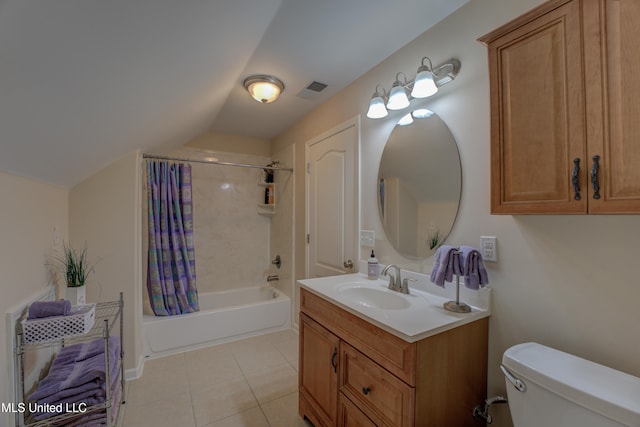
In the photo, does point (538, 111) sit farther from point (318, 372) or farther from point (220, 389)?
point (220, 389)

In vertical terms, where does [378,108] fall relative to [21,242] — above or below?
above

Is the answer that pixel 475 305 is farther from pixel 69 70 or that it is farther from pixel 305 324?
pixel 69 70

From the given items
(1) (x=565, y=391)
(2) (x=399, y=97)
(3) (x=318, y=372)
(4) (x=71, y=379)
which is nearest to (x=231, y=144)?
(2) (x=399, y=97)

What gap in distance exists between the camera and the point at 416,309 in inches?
49.1

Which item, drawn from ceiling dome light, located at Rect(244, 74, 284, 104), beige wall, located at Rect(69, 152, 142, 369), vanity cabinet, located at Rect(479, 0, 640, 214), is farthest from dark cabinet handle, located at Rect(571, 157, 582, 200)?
beige wall, located at Rect(69, 152, 142, 369)

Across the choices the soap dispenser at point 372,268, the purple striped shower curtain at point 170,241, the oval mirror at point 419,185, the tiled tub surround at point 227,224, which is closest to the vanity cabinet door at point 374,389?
the soap dispenser at point 372,268

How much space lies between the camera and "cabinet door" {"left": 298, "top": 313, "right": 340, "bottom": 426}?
1.38m

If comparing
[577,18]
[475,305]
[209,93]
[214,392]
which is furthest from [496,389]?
[209,93]

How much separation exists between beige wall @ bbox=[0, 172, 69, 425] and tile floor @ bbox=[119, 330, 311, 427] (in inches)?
33.2

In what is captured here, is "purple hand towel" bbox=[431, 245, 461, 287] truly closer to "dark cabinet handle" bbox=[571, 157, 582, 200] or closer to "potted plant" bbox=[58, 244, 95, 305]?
"dark cabinet handle" bbox=[571, 157, 582, 200]

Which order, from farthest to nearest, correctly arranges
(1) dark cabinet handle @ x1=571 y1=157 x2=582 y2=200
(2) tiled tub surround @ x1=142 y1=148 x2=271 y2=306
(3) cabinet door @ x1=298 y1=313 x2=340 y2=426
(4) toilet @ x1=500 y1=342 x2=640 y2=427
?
(2) tiled tub surround @ x1=142 y1=148 x2=271 y2=306 → (3) cabinet door @ x1=298 y1=313 x2=340 y2=426 → (1) dark cabinet handle @ x1=571 y1=157 x2=582 y2=200 → (4) toilet @ x1=500 y1=342 x2=640 y2=427

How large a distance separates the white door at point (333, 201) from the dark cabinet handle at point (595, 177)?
1.41 metres

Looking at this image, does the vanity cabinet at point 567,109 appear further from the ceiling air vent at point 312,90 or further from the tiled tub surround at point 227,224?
the tiled tub surround at point 227,224

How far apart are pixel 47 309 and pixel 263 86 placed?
1.88m
